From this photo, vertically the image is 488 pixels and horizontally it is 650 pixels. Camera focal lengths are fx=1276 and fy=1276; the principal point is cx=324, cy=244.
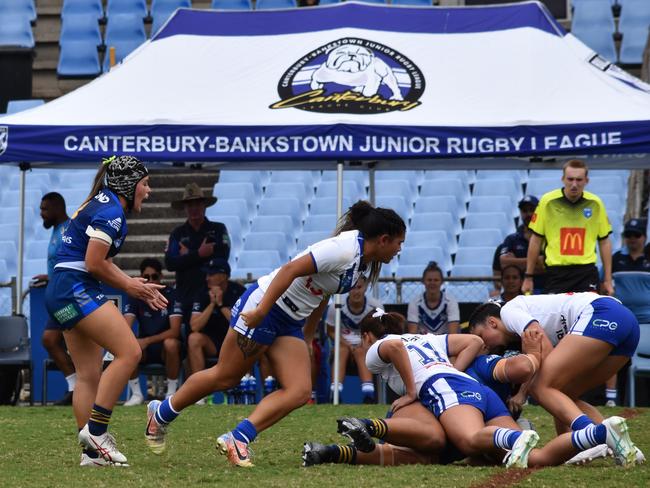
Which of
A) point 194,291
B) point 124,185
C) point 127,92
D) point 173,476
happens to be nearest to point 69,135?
point 127,92

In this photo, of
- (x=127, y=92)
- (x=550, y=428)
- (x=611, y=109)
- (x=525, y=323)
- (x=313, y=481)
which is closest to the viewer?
(x=313, y=481)

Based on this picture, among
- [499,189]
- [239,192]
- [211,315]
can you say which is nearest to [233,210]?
[239,192]

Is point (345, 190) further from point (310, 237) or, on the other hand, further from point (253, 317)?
point (253, 317)

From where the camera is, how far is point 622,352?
23.1 ft

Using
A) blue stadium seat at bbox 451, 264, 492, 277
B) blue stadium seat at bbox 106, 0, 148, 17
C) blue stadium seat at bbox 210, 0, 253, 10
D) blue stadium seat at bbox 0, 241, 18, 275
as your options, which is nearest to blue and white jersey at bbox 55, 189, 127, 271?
blue stadium seat at bbox 451, 264, 492, 277

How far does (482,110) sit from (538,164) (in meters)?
1.73

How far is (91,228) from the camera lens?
6898 mm

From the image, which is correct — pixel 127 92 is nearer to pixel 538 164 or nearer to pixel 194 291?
pixel 194 291

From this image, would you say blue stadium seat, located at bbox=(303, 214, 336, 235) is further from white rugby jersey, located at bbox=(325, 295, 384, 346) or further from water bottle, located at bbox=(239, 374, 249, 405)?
water bottle, located at bbox=(239, 374, 249, 405)

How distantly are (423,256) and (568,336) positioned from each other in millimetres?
9093

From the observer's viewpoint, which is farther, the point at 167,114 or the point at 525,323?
the point at 167,114

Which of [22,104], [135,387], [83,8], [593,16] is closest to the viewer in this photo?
[135,387]

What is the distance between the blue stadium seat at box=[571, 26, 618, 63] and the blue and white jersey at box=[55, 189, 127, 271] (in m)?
13.6

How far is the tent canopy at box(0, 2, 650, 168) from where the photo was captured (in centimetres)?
1117
